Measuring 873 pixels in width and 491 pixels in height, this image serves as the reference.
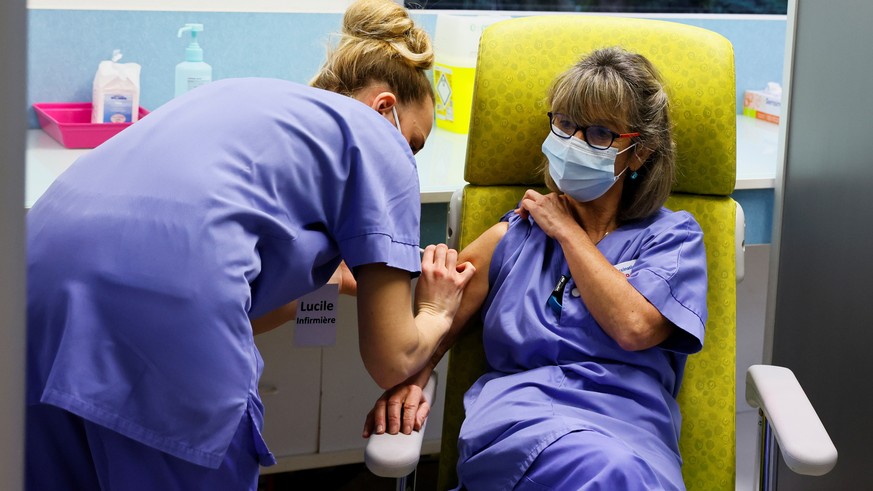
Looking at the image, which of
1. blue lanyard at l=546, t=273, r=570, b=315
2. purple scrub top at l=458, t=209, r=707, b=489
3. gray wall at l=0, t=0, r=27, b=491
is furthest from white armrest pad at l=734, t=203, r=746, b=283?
gray wall at l=0, t=0, r=27, b=491

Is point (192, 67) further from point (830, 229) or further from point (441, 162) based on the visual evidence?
point (830, 229)

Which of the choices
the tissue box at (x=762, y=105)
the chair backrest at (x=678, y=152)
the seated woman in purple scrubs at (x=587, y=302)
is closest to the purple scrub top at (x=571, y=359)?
the seated woman in purple scrubs at (x=587, y=302)

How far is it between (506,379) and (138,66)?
4.01 feet

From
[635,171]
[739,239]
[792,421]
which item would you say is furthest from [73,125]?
[792,421]

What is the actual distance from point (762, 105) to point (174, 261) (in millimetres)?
2318

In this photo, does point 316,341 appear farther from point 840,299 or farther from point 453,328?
point 840,299

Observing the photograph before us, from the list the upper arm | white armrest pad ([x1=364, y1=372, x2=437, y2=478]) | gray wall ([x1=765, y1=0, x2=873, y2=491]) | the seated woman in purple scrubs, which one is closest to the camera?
white armrest pad ([x1=364, y1=372, x2=437, y2=478])

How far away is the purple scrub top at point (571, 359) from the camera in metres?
1.77

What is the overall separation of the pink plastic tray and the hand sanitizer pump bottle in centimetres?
13

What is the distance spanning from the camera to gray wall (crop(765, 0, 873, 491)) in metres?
2.19

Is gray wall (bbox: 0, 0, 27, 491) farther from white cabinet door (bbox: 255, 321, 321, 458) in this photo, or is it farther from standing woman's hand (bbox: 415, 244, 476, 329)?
white cabinet door (bbox: 255, 321, 321, 458)

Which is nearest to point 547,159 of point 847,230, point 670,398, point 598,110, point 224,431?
point 598,110

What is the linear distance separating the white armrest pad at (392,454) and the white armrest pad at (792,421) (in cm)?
62

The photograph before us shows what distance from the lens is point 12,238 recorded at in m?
0.84
